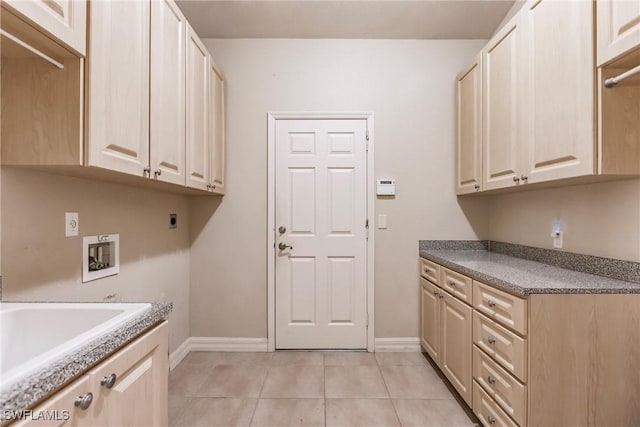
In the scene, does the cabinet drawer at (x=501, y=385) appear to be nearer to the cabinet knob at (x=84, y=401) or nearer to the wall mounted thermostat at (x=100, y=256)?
the cabinet knob at (x=84, y=401)

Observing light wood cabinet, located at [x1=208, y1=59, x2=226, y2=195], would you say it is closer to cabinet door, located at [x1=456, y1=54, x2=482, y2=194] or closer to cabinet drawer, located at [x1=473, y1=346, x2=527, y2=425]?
cabinet door, located at [x1=456, y1=54, x2=482, y2=194]

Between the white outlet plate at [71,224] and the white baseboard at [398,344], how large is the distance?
235cm

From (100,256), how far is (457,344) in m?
2.17

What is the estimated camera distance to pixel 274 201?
2754mm

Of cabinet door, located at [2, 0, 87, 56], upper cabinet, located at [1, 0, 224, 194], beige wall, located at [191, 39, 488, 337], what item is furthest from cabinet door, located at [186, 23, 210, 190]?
cabinet door, located at [2, 0, 87, 56]

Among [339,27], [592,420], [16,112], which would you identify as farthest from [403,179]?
[16,112]

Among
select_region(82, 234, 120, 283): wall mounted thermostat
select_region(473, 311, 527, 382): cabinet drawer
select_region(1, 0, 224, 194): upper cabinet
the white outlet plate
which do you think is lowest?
select_region(473, 311, 527, 382): cabinet drawer

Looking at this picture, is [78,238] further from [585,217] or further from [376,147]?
[585,217]

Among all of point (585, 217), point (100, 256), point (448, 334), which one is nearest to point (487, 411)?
point (448, 334)

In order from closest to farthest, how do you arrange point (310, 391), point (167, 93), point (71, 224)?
point (71, 224) → point (167, 93) → point (310, 391)

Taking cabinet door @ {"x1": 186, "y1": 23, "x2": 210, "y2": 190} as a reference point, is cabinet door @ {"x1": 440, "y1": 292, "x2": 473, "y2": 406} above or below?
below

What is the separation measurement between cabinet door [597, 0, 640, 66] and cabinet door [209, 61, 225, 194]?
2.30m

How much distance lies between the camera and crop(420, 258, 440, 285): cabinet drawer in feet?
7.86

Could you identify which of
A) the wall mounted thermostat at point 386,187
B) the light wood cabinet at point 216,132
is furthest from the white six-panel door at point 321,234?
the light wood cabinet at point 216,132
